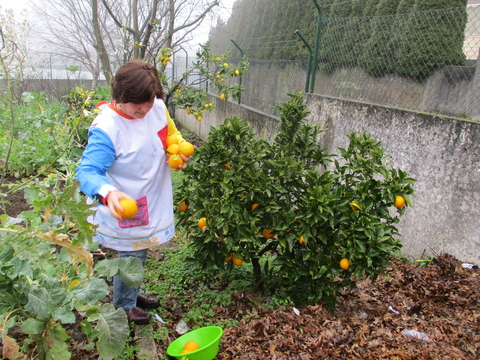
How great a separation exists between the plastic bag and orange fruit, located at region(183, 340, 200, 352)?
4.46 feet

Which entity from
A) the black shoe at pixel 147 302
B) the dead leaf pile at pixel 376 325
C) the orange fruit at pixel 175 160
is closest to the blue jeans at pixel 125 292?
the black shoe at pixel 147 302

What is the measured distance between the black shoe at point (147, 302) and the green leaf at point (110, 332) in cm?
116

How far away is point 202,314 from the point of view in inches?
104

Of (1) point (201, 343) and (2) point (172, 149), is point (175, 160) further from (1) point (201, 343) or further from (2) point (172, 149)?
(1) point (201, 343)

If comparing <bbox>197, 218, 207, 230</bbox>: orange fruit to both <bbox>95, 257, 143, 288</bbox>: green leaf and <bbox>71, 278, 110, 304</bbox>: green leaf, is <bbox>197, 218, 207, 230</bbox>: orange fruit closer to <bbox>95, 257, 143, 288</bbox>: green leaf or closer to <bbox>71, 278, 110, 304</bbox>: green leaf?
<bbox>95, 257, 143, 288</bbox>: green leaf

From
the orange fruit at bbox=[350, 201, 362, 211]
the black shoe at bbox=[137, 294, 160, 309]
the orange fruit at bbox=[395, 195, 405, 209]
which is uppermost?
the orange fruit at bbox=[395, 195, 405, 209]

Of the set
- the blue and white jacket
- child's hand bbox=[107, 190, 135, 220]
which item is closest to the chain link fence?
the blue and white jacket

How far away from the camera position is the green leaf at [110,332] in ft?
4.79

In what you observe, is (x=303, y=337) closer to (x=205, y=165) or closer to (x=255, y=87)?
(x=205, y=165)

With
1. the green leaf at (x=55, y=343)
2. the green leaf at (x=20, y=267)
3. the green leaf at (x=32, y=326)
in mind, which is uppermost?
the green leaf at (x=20, y=267)

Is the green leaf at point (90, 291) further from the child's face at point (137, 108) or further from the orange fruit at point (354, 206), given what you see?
the orange fruit at point (354, 206)

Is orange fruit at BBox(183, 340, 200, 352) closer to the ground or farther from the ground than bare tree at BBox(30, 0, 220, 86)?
closer to the ground

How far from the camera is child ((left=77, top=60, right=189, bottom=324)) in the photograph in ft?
6.31

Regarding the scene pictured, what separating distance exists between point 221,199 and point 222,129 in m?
0.46
